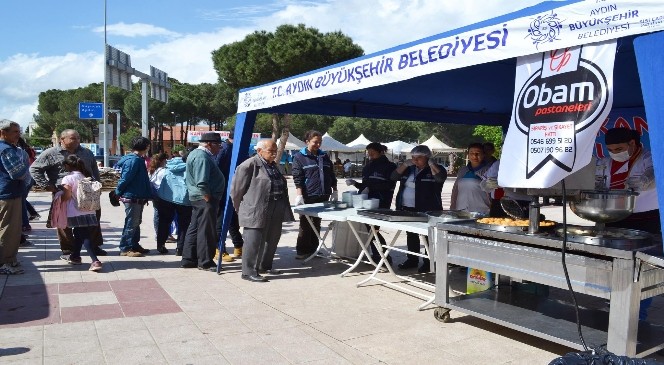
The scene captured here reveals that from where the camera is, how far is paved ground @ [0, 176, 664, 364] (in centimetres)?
349

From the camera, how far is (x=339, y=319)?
4336mm

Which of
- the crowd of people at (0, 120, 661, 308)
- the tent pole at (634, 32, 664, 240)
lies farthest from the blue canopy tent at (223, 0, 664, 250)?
the crowd of people at (0, 120, 661, 308)

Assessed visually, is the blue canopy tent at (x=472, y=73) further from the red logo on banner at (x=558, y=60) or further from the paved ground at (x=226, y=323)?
the paved ground at (x=226, y=323)

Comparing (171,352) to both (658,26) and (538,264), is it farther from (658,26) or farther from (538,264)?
(658,26)

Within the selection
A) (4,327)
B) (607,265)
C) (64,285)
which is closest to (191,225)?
(64,285)

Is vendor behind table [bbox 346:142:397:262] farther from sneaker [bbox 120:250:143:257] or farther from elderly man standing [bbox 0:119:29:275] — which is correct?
elderly man standing [bbox 0:119:29:275]

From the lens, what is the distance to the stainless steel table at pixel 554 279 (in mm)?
3096

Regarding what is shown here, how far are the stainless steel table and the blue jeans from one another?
4218 mm

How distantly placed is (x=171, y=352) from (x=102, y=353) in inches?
17.7

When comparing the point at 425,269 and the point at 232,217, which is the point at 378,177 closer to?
the point at 425,269

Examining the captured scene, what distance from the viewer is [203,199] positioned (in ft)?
19.5

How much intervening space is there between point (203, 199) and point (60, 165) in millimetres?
1659

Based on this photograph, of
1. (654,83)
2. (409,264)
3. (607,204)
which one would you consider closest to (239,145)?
(409,264)

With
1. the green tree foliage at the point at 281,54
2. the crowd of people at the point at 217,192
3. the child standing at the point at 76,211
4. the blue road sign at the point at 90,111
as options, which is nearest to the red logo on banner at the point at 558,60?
the crowd of people at the point at 217,192
